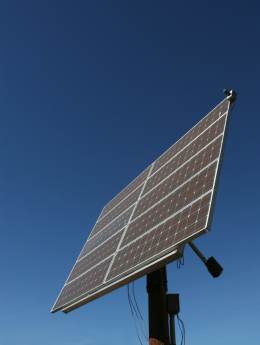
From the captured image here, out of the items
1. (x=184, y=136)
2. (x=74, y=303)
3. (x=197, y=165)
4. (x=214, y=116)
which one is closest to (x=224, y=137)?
(x=197, y=165)

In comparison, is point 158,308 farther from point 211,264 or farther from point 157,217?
point 157,217

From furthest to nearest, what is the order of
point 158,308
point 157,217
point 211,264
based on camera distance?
point 157,217
point 211,264
point 158,308

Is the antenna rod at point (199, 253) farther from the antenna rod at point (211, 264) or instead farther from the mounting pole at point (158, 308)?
Answer: the mounting pole at point (158, 308)

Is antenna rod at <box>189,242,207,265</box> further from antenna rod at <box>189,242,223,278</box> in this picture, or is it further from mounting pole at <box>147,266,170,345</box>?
mounting pole at <box>147,266,170,345</box>

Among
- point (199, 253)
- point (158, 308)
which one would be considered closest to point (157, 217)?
A: point (199, 253)

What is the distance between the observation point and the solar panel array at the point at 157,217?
784 centimetres

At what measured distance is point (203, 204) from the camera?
24.6 ft

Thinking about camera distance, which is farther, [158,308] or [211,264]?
[211,264]

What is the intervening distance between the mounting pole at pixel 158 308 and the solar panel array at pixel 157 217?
71 cm

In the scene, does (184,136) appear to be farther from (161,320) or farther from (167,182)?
(161,320)

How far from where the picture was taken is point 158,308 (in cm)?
859

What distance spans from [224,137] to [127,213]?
4.70 meters

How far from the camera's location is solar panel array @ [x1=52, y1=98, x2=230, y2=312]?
25.7ft

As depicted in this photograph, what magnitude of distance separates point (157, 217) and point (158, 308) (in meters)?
2.07
